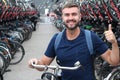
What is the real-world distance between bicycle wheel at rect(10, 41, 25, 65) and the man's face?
7488mm

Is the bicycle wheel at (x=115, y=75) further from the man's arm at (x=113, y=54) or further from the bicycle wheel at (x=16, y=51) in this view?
the bicycle wheel at (x=16, y=51)

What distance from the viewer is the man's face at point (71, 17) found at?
329 cm

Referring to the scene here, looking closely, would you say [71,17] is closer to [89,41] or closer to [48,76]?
[89,41]

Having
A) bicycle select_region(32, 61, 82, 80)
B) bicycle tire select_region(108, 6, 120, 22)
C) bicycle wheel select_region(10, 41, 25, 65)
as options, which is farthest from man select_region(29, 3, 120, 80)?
bicycle wheel select_region(10, 41, 25, 65)

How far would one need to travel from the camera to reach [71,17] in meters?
3.30

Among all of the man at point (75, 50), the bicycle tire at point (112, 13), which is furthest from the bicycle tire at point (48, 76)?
the bicycle tire at point (112, 13)

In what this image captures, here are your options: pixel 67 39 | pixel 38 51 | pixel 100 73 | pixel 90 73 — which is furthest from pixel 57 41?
pixel 38 51

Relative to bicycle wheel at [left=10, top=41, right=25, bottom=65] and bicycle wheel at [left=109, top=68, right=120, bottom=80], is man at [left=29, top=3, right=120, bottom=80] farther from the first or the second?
bicycle wheel at [left=10, top=41, right=25, bottom=65]

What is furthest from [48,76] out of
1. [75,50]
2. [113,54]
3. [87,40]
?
[113,54]

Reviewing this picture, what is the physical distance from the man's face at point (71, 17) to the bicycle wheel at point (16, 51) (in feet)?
24.6

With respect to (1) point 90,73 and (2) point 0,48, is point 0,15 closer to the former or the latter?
(2) point 0,48

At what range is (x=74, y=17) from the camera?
10.8 ft

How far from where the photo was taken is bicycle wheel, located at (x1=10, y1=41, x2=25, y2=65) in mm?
10805

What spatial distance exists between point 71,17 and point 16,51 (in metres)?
7.54
